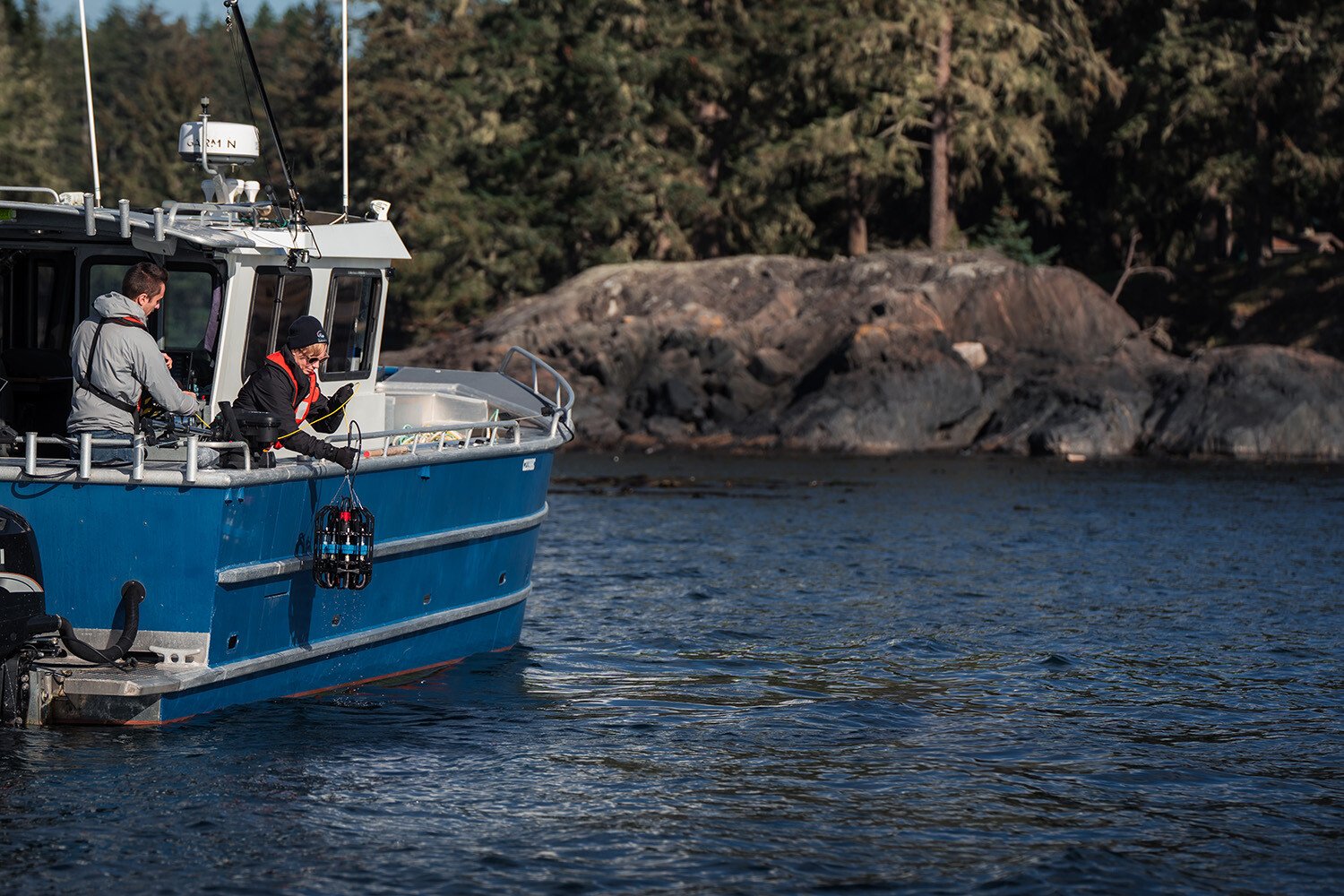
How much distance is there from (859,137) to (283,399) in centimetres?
4221

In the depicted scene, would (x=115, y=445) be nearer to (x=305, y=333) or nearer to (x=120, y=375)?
(x=120, y=375)

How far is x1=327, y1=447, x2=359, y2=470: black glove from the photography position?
12.6m

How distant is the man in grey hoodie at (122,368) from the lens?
1204 cm

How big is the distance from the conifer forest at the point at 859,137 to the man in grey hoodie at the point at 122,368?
33.9m

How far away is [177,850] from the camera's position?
31.9 ft

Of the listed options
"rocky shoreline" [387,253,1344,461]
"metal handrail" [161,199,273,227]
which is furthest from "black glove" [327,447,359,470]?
"rocky shoreline" [387,253,1344,461]

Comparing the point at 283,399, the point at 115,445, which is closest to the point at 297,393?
the point at 283,399

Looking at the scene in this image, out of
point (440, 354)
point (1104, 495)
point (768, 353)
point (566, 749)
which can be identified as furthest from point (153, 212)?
point (440, 354)

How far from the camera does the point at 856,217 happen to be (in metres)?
56.5

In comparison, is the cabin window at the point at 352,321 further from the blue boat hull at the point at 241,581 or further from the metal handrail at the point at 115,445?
the metal handrail at the point at 115,445

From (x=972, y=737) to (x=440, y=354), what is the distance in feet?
128

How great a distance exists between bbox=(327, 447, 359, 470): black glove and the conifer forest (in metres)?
34.1

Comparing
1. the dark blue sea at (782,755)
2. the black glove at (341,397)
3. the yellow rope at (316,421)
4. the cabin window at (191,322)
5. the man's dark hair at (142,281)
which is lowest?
the dark blue sea at (782,755)

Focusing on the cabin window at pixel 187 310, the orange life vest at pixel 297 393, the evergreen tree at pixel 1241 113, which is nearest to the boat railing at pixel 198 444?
the orange life vest at pixel 297 393
